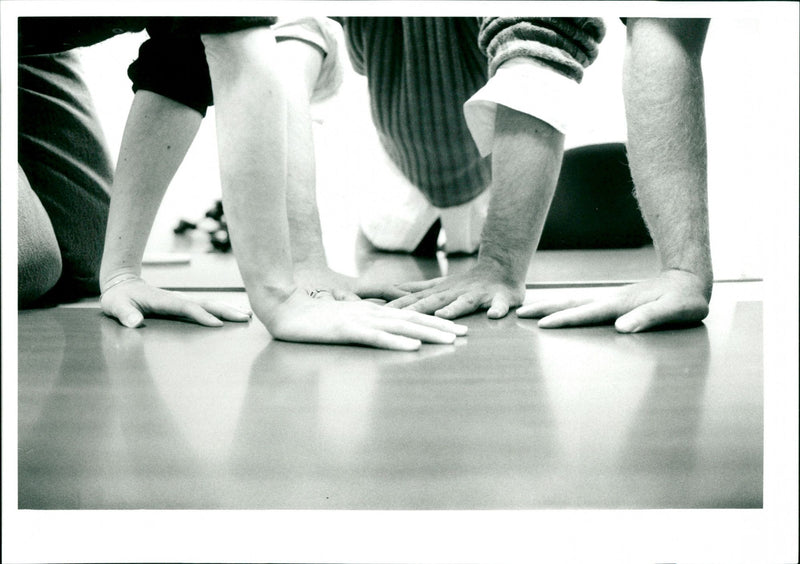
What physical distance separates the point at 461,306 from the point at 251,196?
30 centimetres

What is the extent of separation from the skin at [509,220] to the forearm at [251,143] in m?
0.22

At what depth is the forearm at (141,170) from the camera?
800 mm

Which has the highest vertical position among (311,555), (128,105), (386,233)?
(128,105)

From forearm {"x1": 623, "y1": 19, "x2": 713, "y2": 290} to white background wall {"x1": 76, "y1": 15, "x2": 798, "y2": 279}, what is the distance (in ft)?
0.11

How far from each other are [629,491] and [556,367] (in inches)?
7.2

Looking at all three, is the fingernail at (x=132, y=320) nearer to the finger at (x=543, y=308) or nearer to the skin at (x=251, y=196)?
the skin at (x=251, y=196)

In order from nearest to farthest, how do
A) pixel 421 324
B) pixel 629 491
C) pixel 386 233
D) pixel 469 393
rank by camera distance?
1. pixel 629 491
2. pixel 469 393
3. pixel 421 324
4. pixel 386 233

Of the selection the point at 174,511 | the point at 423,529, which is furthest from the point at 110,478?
the point at 423,529

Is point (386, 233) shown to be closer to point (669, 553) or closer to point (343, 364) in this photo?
point (343, 364)

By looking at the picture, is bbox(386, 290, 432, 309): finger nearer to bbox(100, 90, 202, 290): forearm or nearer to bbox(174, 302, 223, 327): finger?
bbox(174, 302, 223, 327): finger

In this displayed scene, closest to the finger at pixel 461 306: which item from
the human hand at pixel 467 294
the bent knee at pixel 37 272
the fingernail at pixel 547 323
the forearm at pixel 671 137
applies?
the human hand at pixel 467 294

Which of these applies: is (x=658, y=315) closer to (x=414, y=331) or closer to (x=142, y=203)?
(x=414, y=331)

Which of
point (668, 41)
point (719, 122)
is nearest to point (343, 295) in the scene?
point (668, 41)

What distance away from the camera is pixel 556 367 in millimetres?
623
